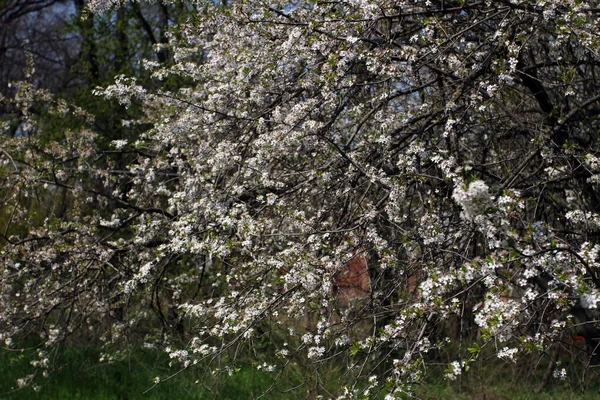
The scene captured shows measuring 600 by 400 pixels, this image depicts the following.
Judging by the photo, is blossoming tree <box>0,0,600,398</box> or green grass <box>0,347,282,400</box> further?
green grass <box>0,347,282,400</box>

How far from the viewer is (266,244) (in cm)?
597

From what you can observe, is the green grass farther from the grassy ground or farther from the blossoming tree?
the blossoming tree

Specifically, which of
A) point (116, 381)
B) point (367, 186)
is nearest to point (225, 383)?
point (116, 381)

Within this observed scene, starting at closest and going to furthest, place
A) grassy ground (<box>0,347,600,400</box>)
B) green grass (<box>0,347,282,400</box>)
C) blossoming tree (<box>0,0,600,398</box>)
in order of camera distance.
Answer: blossoming tree (<box>0,0,600,398</box>)
grassy ground (<box>0,347,600,400</box>)
green grass (<box>0,347,282,400</box>)

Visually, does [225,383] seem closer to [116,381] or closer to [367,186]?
[116,381]

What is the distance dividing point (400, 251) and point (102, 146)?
701 cm

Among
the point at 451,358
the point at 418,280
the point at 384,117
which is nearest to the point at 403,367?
the point at 418,280

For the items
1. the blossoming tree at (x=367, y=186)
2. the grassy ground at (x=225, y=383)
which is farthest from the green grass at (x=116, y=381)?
the blossoming tree at (x=367, y=186)

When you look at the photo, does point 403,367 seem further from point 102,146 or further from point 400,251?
point 102,146

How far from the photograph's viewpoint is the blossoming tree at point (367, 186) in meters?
4.34

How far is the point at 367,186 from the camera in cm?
559

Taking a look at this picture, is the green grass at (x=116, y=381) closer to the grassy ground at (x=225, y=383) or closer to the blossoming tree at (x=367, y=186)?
the grassy ground at (x=225, y=383)

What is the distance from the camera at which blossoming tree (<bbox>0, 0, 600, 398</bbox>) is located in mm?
4344

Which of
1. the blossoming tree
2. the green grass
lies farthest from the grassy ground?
the blossoming tree
